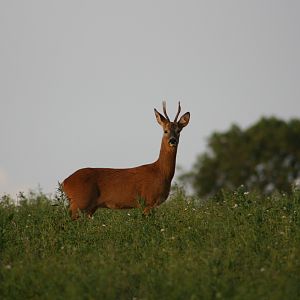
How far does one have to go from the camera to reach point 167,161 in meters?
14.1

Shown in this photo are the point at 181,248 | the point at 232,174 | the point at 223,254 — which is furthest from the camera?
the point at 232,174

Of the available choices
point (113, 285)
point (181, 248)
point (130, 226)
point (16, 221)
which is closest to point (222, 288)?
point (113, 285)

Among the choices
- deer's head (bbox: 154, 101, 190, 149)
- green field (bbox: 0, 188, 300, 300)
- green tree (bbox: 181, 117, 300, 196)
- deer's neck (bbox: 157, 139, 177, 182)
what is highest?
green tree (bbox: 181, 117, 300, 196)

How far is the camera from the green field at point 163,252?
792cm

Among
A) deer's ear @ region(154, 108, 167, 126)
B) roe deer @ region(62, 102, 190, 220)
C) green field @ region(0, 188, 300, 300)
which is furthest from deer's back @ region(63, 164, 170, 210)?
deer's ear @ region(154, 108, 167, 126)

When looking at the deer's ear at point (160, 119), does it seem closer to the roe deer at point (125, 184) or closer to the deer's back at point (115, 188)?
the roe deer at point (125, 184)

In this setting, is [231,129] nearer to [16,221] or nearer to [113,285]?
[16,221]

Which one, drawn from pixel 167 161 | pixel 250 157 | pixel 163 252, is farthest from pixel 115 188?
pixel 250 157

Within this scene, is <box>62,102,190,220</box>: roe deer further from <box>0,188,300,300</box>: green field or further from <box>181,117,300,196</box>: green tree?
<box>181,117,300,196</box>: green tree

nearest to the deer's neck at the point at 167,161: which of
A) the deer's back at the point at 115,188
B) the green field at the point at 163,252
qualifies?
the deer's back at the point at 115,188

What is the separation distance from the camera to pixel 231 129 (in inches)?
1625

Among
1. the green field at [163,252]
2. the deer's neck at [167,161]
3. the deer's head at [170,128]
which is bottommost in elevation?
the green field at [163,252]

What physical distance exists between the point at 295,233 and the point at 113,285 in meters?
3.34

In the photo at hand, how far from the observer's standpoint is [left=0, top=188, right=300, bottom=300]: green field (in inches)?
312
